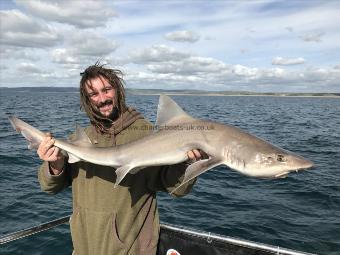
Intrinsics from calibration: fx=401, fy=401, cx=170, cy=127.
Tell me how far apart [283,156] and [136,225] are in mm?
1778

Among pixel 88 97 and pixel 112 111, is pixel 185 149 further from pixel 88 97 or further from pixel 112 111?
pixel 88 97

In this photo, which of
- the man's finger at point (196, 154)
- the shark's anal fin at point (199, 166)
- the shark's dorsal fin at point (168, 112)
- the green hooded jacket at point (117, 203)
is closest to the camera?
the shark's anal fin at point (199, 166)

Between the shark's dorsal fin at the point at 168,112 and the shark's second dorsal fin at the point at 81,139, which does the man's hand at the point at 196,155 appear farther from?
the shark's second dorsal fin at the point at 81,139

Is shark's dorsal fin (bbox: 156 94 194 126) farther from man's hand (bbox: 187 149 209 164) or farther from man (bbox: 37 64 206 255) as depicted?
man's hand (bbox: 187 149 209 164)

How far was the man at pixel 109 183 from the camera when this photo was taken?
14.3 feet

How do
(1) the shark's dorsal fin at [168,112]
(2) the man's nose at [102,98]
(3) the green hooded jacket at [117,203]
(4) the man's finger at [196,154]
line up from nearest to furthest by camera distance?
(4) the man's finger at [196,154], (3) the green hooded jacket at [117,203], (1) the shark's dorsal fin at [168,112], (2) the man's nose at [102,98]

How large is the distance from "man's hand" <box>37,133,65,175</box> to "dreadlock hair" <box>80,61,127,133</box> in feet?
1.82

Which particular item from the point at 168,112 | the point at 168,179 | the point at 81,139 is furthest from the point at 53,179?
the point at 168,112

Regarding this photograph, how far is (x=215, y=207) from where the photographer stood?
12320 mm

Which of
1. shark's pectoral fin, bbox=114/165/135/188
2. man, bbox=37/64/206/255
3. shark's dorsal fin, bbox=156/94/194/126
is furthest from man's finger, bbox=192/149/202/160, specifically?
shark's pectoral fin, bbox=114/165/135/188

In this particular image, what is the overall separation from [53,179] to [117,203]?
814 mm

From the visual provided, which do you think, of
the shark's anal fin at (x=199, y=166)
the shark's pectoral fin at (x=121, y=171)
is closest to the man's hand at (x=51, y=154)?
the shark's pectoral fin at (x=121, y=171)

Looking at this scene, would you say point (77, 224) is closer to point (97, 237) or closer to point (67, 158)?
point (97, 237)

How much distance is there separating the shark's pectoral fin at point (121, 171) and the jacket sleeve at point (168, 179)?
12.2 inches
